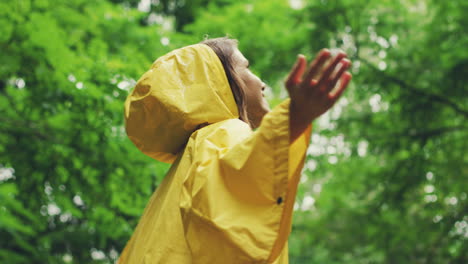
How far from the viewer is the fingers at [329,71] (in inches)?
47.7

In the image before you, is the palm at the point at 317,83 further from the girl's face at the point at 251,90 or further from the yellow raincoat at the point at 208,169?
the girl's face at the point at 251,90

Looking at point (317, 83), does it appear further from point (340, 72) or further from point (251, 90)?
point (251, 90)

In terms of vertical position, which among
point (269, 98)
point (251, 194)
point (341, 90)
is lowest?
point (269, 98)

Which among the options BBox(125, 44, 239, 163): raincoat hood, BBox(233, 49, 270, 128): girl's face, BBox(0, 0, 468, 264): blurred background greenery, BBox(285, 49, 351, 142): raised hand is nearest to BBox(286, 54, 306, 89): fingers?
BBox(285, 49, 351, 142): raised hand

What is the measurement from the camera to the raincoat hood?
1.80 m

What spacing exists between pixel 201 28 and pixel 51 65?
195 centimetres

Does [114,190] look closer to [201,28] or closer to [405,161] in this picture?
[201,28]

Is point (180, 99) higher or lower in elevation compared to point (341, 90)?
lower

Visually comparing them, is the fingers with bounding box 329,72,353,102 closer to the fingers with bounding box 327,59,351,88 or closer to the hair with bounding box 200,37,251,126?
the fingers with bounding box 327,59,351,88

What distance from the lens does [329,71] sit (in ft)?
4.05

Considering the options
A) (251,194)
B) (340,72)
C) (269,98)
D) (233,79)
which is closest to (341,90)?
(340,72)

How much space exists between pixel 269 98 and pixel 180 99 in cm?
405

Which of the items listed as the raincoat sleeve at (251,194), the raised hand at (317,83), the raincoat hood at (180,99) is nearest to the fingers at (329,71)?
the raised hand at (317,83)

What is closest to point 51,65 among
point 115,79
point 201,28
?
point 115,79
